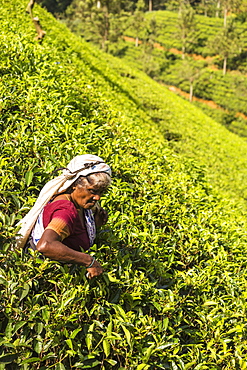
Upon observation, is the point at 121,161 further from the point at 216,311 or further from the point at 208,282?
the point at 216,311

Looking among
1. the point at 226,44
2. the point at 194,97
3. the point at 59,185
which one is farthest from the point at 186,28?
the point at 59,185

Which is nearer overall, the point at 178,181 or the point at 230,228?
the point at 230,228

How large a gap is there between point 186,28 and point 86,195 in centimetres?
6296

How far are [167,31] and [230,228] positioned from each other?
68923 mm

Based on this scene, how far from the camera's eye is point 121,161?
14.4ft

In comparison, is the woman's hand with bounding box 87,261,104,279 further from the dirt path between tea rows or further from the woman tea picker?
the dirt path between tea rows

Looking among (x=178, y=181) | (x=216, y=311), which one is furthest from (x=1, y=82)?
(x=216, y=311)

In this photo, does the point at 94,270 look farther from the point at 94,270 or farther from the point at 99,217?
the point at 99,217

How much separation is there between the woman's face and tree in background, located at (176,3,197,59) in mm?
60657

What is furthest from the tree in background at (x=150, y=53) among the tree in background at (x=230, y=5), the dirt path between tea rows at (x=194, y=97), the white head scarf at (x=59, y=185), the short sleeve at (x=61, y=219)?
the short sleeve at (x=61, y=219)

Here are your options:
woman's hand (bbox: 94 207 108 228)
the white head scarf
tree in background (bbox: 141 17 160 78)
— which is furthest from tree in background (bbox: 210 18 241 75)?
the white head scarf

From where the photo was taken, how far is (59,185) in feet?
7.64

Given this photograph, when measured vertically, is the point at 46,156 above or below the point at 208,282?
above

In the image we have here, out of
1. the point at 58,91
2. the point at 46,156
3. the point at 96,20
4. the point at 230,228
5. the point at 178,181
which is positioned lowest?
the point at 230,228
